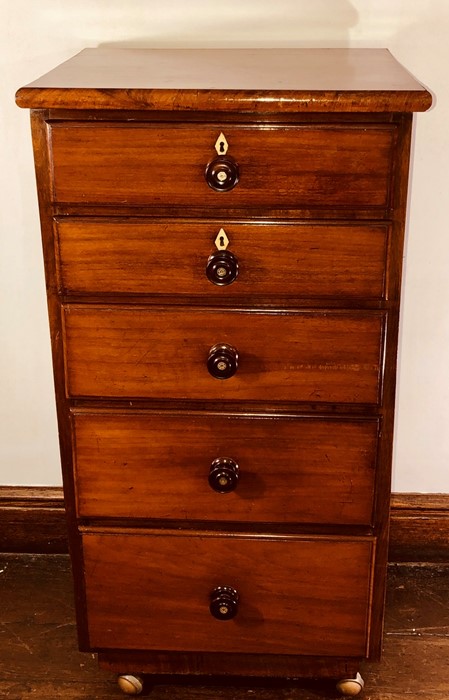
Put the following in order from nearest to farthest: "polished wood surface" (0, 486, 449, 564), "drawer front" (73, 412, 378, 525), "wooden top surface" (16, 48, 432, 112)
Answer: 1. "wooden top surface" (16, 48, 432, 112)
2. "drawer front" (73, 412, 378, 525)
3. "polished wood surface" (0, 486, 449, 564)

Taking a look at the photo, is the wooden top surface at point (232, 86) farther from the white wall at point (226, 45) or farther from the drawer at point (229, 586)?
the drawer at point (229, 586)

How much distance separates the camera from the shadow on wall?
1629 mm

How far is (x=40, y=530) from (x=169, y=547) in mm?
656

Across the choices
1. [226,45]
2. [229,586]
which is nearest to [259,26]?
[226,45]

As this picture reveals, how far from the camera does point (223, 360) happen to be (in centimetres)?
132

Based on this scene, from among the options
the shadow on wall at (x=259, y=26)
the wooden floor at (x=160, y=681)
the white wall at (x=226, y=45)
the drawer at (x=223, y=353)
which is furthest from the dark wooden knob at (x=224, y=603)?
the shadow on wall at (x=259, y=26)

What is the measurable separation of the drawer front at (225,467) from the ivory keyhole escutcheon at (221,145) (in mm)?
405

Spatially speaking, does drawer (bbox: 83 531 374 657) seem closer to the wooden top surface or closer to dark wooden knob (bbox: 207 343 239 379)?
dark wooden knob (bbox: 207 343 239 379)

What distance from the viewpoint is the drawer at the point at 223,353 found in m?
1.31

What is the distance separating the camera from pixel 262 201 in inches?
48.8

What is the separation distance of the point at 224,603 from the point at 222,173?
0.71 meters

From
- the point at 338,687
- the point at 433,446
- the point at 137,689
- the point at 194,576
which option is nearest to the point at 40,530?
the point at 137,689

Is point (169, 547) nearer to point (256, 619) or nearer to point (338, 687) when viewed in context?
point (256, 619)

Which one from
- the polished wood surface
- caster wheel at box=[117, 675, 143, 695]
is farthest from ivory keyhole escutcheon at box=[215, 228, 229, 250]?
the polished wood surface
